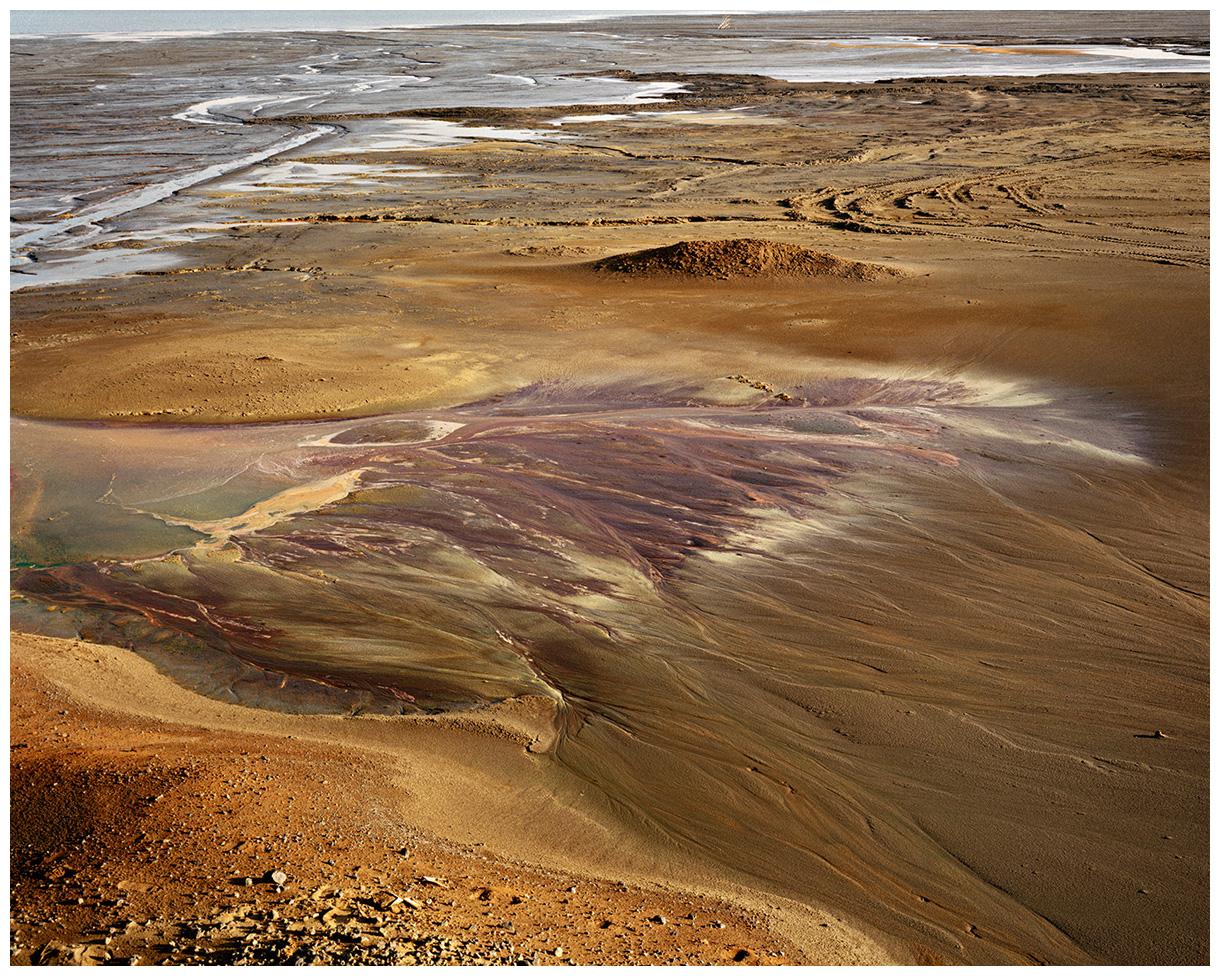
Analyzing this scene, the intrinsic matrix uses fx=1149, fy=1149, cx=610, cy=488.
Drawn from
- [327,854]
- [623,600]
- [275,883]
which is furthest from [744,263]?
[275,883]

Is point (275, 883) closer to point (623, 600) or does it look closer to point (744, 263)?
point (623, 600)

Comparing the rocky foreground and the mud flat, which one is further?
the mud flat

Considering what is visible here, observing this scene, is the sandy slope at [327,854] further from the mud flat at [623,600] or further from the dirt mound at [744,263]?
the dirt mound at [744,263]

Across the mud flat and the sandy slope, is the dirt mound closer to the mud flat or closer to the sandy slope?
the mud flat

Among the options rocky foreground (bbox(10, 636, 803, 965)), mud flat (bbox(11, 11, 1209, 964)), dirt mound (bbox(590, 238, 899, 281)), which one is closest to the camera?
rocky foreground (bbox(10, 636, 803, 965))

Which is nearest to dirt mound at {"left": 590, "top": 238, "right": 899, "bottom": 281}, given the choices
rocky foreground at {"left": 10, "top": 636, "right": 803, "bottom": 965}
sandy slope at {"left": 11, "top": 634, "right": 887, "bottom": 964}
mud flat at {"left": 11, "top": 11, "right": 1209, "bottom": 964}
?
mud flat at {"left": 11, "top": 11, "right": 1209, "bottom": 964}

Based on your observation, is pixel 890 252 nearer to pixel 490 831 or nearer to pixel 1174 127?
pixel 490 831
